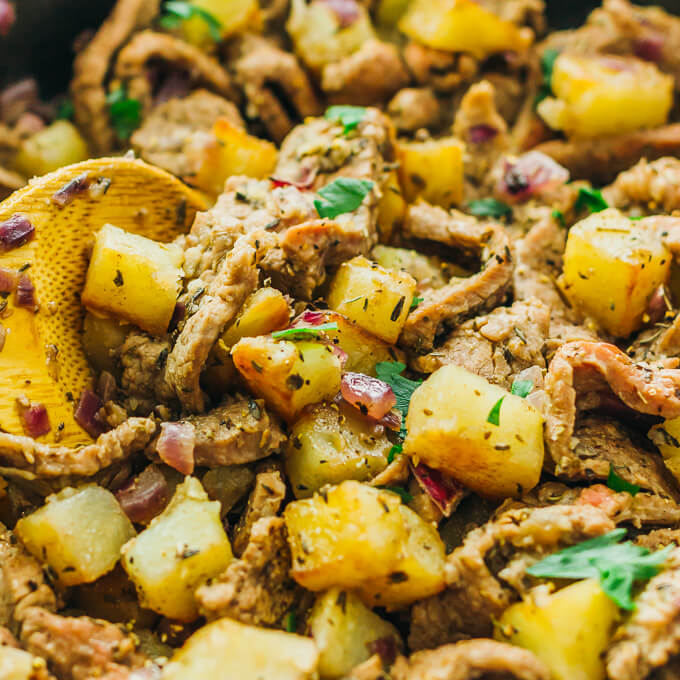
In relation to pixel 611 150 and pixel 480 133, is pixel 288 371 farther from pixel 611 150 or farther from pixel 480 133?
pixel 611 150

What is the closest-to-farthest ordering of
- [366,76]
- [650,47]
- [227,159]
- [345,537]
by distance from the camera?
1. [345,537]
2. [227,159]
3. [366,76]
4. [650,47]

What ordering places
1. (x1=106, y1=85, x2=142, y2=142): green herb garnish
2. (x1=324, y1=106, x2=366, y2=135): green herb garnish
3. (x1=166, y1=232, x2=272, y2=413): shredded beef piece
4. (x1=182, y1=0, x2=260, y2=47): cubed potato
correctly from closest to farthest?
A: 1. (x1=166, y1=232, x2=272, y2=413): shredded beef piece
2. (x1=324, y1=106, x2=366, y2=135): green herb garnish
3. (x1=106, y1=85, x2=142, y2=142): green herb garnish
4. (x1=182, y1=0, x2=260, y2=47): cubed potato

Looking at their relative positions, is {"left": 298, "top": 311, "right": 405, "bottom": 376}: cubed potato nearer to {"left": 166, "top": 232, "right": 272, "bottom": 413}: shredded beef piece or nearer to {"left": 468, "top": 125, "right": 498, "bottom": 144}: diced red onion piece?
{"left": 166, "top": 232, "right": 272, "bottom": 413}: shredded beef piece

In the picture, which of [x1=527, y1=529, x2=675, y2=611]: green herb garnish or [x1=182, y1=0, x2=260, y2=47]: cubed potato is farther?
[x1=182, y1=0, x2=260, y2=47]: cubed potato

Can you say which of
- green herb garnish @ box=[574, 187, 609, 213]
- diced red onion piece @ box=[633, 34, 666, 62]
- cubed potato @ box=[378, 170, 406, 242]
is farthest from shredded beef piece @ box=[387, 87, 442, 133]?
diced red onion piece @ box=[633, 34, 666, 62]

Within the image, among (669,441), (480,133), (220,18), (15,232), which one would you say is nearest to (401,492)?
(669,441)

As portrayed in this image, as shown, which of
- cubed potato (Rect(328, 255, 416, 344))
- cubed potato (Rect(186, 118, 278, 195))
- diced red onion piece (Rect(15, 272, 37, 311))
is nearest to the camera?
diced red onion piece (Rect(15, 272, 37, 311))

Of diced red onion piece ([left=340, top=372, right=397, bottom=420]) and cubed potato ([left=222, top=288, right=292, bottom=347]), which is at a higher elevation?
cubed potato ([left=222, top=288, right=292, bottom=347])
